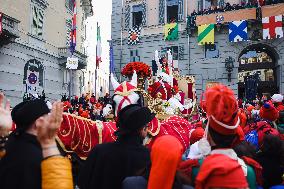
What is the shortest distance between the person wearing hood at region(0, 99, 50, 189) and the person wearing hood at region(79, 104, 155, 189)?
93 centimetres

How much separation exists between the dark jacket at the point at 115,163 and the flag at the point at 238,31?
22.5 metres

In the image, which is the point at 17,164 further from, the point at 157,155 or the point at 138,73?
the point at 138,73

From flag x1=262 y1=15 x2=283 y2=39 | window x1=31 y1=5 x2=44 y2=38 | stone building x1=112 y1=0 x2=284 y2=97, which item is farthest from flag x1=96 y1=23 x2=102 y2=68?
flag x1=262 y1=15 x2=283 y2=39

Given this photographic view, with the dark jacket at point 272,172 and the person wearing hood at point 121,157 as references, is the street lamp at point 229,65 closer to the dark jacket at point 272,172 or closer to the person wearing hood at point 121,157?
the dark jacket at point 272,172

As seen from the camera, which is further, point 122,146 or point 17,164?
point 122,146

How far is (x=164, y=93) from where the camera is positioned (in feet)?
30.8

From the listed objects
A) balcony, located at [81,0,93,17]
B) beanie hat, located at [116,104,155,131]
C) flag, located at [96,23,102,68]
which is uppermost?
balcony, located at [81,0,93,17]

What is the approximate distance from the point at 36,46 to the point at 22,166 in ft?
73.6

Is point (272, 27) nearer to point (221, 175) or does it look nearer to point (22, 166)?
point (221, 175)

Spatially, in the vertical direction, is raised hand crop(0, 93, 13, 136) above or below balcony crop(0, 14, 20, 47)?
below

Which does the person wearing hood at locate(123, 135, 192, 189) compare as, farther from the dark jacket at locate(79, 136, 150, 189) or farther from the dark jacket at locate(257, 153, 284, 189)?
the dark jacket at locate(257, 153, 284, 189)

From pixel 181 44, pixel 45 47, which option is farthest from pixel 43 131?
pixel 181 44

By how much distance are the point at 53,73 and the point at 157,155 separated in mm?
24925

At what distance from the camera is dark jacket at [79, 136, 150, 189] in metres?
3.46
